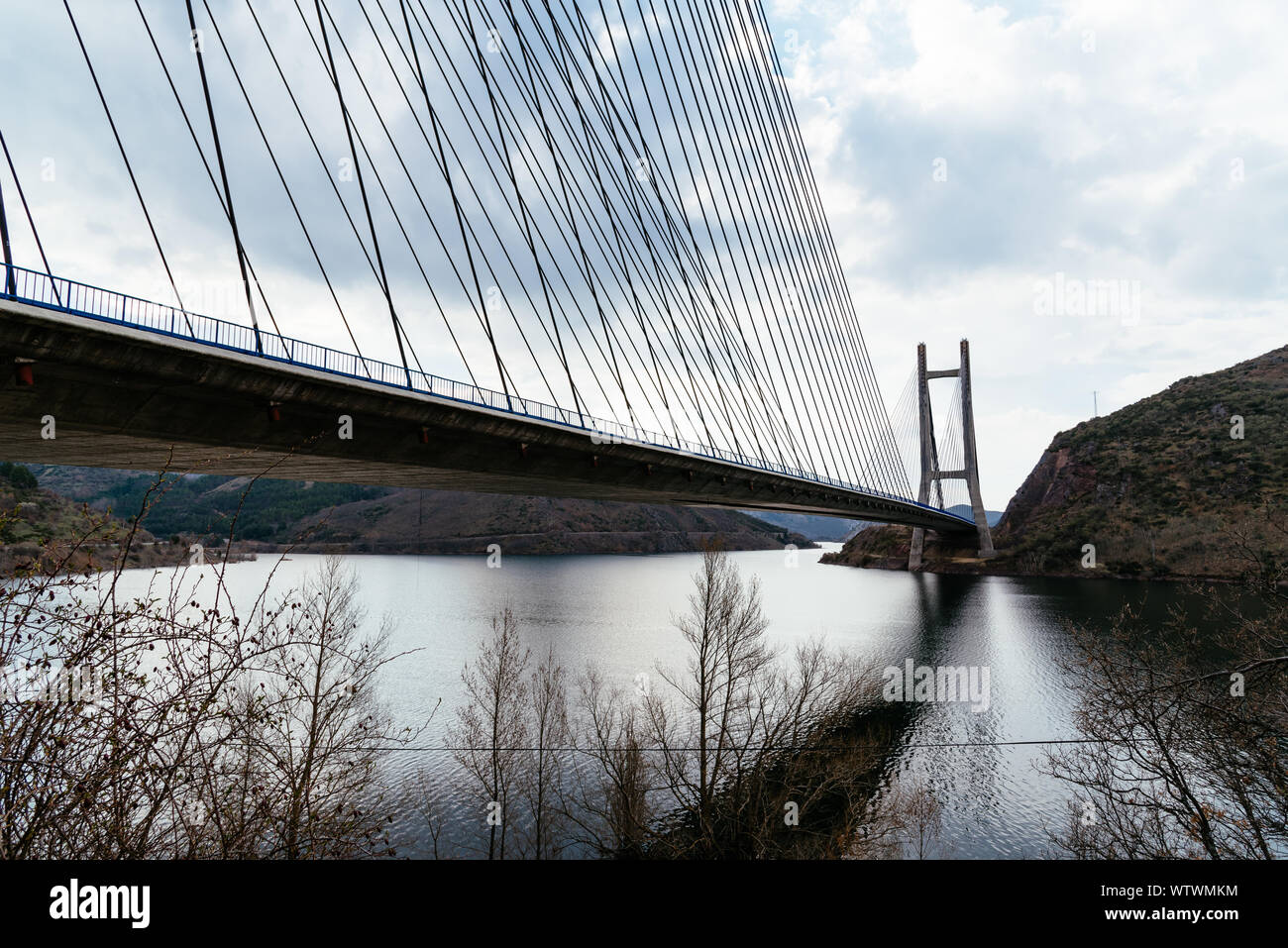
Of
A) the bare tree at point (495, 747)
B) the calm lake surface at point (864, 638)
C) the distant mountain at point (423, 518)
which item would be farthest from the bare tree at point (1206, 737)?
the distant mountain at point (423, 518)

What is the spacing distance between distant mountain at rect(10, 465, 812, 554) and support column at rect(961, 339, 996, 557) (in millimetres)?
41899

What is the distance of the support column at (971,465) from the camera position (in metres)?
73.6

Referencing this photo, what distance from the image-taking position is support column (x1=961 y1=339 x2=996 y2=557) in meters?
73.6

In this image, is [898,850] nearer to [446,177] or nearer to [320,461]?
[320,461]

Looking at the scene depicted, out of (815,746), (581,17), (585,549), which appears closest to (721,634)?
(815,746)

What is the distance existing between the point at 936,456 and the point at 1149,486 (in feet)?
73.2

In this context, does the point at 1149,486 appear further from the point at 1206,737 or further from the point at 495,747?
the point at 495,747

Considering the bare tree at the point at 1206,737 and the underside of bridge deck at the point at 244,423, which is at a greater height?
the underside of bridge deck at the point at 244,423

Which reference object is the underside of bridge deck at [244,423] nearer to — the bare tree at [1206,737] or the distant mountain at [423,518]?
the bare tree at [1206,737]

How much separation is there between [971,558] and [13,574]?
8136cm

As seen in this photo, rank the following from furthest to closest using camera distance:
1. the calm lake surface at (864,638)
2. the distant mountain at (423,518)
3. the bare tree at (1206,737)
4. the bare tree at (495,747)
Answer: the distant mountain at (423,518), the calm lake surface at (864,638), the bare tree at (495,747), the bare tree at (1206,737)

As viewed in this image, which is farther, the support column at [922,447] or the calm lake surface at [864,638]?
the support column at [922,447]

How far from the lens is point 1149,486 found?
64375 mm

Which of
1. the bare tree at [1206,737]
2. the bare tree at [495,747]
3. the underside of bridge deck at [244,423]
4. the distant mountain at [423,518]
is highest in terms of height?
the distant mountain at [423,518]
